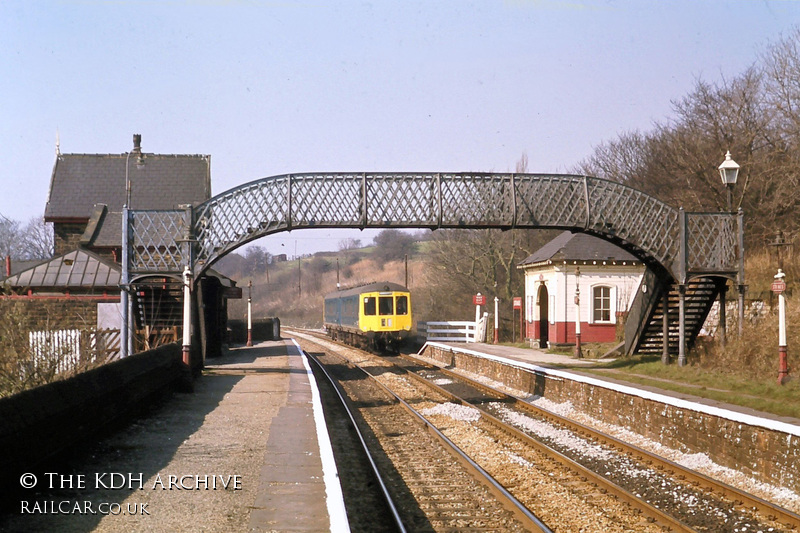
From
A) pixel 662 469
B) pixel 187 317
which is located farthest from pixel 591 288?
pixel 662 469

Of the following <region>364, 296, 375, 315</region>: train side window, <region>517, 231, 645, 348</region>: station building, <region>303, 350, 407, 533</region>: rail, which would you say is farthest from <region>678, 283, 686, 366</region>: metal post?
<region>364, 296, 375, 315</region>: train side window

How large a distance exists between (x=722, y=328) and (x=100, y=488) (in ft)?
46.5

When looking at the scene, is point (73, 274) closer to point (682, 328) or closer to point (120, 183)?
point (120, 183)

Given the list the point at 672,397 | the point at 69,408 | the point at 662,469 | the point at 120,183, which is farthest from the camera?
the point at 120,183

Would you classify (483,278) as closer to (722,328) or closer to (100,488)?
(722,328)

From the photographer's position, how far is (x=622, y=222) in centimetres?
1834

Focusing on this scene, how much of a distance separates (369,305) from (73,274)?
38.5ft

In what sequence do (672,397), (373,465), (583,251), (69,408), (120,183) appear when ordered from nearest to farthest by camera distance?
(69,408), (373,465), (672,397), (583,251), (120,183)

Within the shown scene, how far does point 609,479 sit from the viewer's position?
9422 millimetres

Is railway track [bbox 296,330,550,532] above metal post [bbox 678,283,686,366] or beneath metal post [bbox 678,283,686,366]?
beneath

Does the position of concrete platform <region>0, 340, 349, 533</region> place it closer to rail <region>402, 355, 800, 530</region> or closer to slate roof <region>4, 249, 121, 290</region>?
rail <region>402, 355, 800, 530</region>

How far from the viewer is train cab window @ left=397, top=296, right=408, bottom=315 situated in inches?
1275

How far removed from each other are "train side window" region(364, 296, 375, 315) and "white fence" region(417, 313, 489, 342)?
3.93m

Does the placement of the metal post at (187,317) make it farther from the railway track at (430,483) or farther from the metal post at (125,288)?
the railway track at (430,483)
